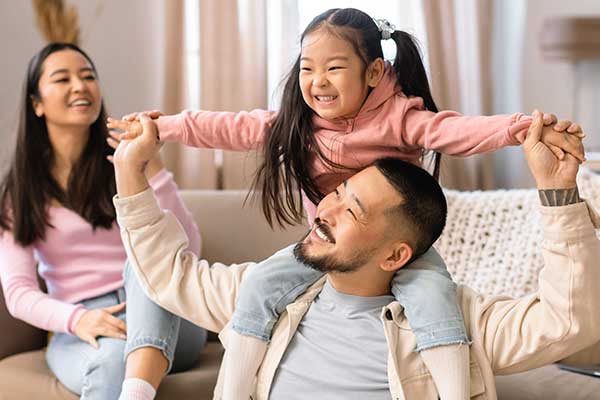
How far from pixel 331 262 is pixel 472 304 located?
0.94ft

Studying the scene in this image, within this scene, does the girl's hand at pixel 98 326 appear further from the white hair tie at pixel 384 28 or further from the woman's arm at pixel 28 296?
the white hair tie at pixel 384 28

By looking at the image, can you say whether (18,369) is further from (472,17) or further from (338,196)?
(472,17)

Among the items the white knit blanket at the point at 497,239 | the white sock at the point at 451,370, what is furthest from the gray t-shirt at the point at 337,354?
the white knit blanket at the point at 497,239

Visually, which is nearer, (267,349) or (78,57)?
(267,349)

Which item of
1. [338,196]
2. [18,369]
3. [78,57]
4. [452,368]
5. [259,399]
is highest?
[78,57]

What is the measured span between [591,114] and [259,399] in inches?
99.7

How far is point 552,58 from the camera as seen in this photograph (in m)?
3.61

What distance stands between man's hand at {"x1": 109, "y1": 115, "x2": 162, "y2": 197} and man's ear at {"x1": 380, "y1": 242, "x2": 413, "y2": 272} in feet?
1.76

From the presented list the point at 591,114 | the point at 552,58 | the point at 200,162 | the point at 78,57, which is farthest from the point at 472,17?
the point at 78,57

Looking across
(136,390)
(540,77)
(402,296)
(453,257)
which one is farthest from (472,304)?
(540,77)

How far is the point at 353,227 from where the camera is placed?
1.62m

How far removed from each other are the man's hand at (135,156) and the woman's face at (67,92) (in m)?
0.57

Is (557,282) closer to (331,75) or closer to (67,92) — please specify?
(331,75)

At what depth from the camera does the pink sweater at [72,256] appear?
2268mm
